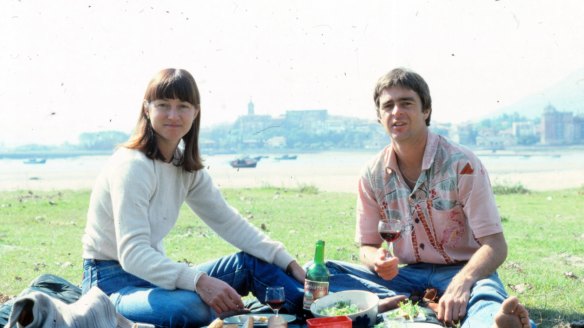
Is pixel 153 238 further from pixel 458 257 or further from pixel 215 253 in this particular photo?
pixel 215 253

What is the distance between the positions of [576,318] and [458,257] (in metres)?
1.29

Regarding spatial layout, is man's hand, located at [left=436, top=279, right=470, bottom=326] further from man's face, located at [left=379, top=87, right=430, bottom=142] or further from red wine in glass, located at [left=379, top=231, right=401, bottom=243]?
man's face, located at [left=379, top=87, right=430, bottom=142]

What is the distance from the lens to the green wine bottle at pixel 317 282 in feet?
13.0

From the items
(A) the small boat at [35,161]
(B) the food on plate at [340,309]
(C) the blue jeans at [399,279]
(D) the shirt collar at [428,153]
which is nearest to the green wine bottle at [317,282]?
(B) the food on plate at [340,309]

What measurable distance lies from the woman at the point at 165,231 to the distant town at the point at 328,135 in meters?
47.8

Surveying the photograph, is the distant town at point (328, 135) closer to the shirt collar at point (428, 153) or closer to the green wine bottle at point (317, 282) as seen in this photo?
the shirt collar at point (428, 153)

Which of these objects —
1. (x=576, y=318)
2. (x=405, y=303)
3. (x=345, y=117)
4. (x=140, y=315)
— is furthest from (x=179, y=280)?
(x=345, y=117)

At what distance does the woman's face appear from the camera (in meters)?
3.96

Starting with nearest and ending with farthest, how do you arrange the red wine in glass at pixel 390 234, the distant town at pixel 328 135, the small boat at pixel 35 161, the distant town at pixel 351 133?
the red wine in glass at pixel 390 234, the small boat at pixel 35 161, the distant town at pixel 328 135, the distant town at pixel 351 133

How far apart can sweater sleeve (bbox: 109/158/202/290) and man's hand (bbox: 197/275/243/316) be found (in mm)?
64

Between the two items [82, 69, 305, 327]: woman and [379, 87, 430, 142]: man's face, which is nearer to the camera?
[82, 69, 305, 327]: woman

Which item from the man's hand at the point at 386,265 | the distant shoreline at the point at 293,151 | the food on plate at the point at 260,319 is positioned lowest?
the distant shoreline at the point at 293,151

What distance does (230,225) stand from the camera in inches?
177

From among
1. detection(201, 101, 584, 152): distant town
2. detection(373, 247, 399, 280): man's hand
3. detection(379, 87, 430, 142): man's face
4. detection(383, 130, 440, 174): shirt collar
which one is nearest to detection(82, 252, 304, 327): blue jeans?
detection(373, 247, 399, 280): man's hand
